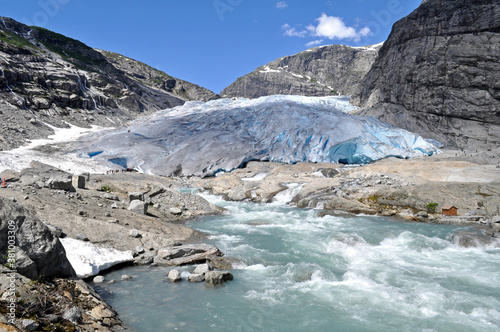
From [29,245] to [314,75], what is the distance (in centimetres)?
13923

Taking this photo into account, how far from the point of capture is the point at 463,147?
1682 inches

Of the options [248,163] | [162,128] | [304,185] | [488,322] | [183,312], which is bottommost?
[488,322]

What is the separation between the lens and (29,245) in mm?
5230

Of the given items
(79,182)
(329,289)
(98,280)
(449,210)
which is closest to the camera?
(98,280)

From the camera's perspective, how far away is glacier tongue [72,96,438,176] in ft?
115

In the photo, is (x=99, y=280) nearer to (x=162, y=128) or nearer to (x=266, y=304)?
(x=266, y=304)

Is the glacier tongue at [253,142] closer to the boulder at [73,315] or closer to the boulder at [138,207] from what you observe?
the boulder at [138,207]

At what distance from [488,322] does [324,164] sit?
92.1 feet

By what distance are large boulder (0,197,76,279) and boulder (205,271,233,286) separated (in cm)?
299

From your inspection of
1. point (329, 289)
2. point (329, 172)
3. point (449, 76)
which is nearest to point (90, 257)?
point (329, 289)

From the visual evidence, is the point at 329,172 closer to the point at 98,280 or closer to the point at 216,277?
the point at 216,277

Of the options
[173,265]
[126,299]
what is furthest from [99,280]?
[173,265]

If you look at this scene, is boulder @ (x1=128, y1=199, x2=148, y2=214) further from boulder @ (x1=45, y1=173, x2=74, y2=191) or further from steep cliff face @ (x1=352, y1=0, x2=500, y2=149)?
steep cliff face @ (x1=352, y1=0, x2=500, y2=149)

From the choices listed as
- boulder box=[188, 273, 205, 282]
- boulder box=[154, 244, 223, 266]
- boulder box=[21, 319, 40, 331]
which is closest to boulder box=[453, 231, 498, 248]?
boulder box=[154, 244, 223, 266]
